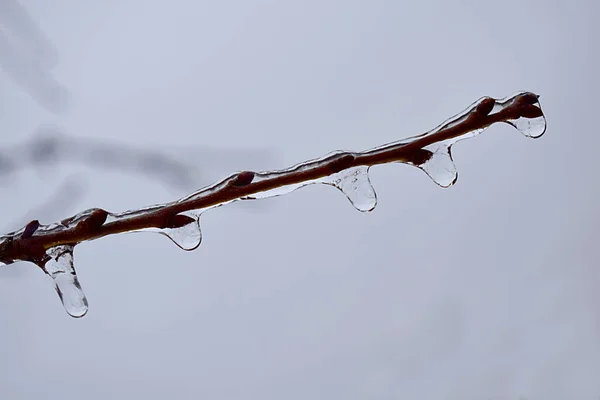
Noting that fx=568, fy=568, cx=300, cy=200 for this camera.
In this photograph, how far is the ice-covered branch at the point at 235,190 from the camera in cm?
39

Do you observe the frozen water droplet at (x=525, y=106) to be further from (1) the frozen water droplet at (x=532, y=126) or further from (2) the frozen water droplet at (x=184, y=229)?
(2) the frozen water droplet at (x=184, y=229)

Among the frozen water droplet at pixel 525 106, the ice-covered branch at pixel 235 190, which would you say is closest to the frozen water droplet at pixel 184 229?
the ice-covered branch at pixel 235 190

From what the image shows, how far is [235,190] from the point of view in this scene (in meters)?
0.40

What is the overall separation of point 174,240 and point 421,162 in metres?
0.20

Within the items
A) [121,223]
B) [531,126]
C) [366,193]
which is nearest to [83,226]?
[121,223]

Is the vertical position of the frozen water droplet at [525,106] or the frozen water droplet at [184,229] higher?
the frozen water droplet at [184,229]

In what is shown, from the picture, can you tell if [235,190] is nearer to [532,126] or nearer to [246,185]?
[246,185]

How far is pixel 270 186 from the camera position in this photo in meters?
0.40

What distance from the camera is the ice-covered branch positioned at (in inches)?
15.5

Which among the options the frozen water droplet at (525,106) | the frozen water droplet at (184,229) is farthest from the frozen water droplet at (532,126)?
the frozen water droplet at (184,229)

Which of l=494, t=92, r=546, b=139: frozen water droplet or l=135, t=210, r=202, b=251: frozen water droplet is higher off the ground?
l=135, t=210, r=202, b=251: frozen water droplet

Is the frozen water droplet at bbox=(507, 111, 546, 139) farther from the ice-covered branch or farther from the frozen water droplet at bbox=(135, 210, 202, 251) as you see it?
the frozen water droplet at bbox=(135, 210, 202, 251)

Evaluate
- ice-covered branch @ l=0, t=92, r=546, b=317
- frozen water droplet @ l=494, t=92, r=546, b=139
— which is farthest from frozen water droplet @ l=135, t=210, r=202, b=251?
frozen water droplet @ l=494, t=92, r=546, b=139

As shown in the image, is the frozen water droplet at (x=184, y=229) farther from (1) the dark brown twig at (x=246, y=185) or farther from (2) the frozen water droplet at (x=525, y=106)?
(2) the frozen water droplet at (x=525, y=106)
